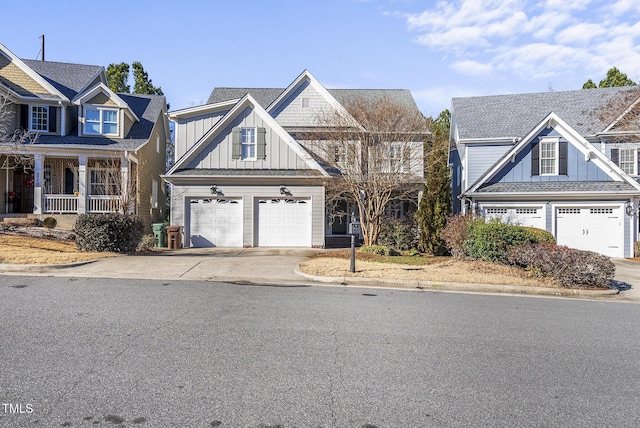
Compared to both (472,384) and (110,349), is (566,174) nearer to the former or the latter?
(472,384)

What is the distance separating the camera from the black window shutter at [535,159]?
65.5ft

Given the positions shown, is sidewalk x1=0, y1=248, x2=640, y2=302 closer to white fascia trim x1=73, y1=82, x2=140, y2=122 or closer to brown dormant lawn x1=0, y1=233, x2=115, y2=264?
brown dormant lawn x1=0, y1=233, x2=115, y2=264

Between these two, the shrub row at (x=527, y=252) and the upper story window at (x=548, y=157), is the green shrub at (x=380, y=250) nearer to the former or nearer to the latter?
the shrub row at (x=527, y=252)

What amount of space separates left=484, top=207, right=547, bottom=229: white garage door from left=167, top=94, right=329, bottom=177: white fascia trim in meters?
8.02

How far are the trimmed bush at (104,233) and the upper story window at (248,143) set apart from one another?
6520 millimetres

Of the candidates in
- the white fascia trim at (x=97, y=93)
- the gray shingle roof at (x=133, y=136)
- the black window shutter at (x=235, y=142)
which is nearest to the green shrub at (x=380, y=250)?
the black window shutter at (x=235, y=142)

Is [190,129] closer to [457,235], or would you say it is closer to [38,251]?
[38,251]

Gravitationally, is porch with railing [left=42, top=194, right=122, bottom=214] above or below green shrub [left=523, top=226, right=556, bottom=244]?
above

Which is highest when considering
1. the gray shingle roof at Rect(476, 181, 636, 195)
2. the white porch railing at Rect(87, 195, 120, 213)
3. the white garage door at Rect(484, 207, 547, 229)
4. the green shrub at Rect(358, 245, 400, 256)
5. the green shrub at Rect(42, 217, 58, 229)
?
the gray shingle roof at Rect(476, 181, 636, 195)

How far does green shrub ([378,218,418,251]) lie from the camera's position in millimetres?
17297

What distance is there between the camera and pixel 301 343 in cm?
568

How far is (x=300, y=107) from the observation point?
2419 cm

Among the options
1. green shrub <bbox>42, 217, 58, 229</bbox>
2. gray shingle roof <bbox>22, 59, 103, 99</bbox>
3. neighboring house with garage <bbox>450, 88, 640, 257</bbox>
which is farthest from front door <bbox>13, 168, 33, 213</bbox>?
neighboring house with garage <bbox>450, 88, 640, 257</bbox>

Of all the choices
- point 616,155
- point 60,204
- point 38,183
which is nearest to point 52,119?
point 38,183
